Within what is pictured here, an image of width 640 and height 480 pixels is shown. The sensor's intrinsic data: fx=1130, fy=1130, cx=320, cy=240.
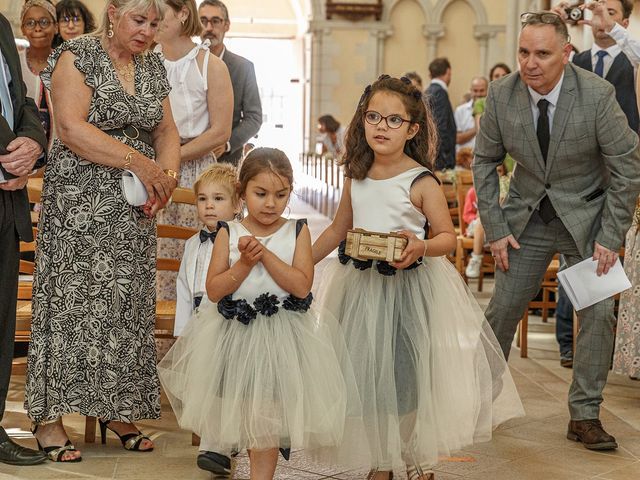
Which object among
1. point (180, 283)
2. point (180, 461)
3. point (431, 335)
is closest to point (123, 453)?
point (180, 461)

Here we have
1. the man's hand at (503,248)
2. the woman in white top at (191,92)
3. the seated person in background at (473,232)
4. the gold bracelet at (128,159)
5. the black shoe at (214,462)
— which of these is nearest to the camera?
the black shoe at (214,462)

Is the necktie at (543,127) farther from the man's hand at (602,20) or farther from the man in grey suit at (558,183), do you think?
the man's hand at (602,20)

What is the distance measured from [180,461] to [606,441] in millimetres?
1831

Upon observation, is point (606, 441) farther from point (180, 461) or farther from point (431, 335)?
point (180, 461)

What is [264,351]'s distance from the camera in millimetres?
3779

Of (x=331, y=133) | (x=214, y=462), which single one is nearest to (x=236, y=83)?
(x=214, y=462)

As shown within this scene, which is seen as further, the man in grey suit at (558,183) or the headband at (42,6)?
the headband at (42,6)

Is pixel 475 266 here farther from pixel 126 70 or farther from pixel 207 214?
pixel 126 70

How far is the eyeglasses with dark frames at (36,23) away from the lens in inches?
257

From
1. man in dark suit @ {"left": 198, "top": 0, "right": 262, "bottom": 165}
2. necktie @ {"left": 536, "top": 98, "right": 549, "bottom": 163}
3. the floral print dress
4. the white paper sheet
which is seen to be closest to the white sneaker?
man in dark suit @ {"left": 198, "top": 0, "right": 262, "bottom": 165}

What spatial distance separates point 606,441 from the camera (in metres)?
4.89

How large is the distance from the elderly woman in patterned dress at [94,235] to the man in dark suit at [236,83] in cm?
179

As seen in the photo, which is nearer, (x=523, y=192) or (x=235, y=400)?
(x=235, y=400)

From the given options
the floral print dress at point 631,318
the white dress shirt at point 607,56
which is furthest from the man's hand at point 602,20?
the floral print dress at point 631,318
